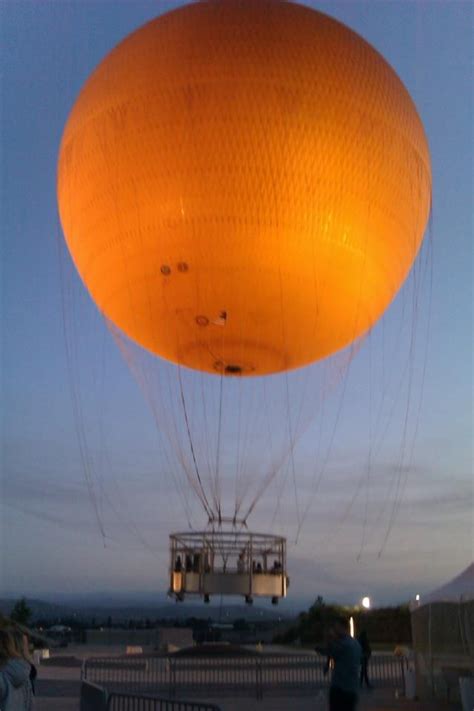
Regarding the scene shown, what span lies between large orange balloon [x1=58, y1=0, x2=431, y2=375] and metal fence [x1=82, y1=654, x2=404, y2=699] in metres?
6.94

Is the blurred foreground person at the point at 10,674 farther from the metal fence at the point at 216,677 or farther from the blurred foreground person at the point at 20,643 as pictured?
the metal fence at the point at 216,677

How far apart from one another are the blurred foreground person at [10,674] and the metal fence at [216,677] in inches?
457

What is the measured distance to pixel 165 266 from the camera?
13.3 m

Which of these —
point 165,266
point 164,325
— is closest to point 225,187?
point 165,266

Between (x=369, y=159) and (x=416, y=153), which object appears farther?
(x=416, y=153)

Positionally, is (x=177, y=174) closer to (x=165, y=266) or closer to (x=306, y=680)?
(x=165, y=266)

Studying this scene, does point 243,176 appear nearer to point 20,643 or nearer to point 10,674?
point 20,643

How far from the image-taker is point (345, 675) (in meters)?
8.26

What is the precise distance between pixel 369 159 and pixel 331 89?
120 centimetres

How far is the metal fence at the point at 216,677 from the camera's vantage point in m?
16.6

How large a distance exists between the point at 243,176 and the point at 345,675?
23.3 ft

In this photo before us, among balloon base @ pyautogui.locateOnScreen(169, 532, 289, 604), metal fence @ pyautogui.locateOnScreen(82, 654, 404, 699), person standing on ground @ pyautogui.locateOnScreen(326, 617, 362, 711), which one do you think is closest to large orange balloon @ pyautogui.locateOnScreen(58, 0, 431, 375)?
balloon base @ pyautogui.locateOnScreen(169, 532, 289, 604)

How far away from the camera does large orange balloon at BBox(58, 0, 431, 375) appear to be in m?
12.4

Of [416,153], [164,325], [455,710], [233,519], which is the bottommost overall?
[455,710]
